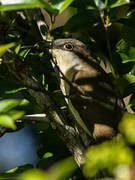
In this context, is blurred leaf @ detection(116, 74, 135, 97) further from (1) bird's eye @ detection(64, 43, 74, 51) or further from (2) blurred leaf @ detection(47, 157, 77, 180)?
(2) blurred leaf @ detection(47, 157, 77, 180)

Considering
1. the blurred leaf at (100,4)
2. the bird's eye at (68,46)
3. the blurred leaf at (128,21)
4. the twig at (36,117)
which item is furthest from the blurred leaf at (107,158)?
the bird's eye at (68,46)

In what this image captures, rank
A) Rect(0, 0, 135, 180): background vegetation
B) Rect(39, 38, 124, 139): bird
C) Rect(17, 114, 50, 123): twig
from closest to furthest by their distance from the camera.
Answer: Rect(0, 0, 135, 180): background vegetation < Rect(17, 114, 50, 123): twig < Rect(39, 38, 124, 139): bird

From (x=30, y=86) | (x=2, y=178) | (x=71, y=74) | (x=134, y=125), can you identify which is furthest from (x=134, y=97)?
(x=134, y=125)

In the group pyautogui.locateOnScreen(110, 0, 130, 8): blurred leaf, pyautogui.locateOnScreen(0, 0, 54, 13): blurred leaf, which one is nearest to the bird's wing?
pyautogui.locateOnScreen(110, 0, 130, 8): blurred leaf

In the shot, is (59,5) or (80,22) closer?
(59,5)

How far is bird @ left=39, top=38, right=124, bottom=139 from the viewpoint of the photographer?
2.77 m

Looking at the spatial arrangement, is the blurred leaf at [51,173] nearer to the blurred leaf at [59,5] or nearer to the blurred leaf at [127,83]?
the blurred leaf at [59,5]

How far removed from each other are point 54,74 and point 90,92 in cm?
59

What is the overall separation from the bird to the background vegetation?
133 mm

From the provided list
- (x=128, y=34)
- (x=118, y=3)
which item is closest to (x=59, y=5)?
(x=118, y=3)

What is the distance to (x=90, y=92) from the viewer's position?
2916 mm

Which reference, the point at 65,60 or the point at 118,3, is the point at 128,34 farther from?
the point at 65,60

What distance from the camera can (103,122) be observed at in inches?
112

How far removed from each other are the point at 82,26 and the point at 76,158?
2.98 feet
